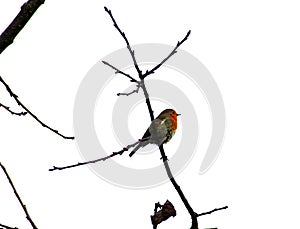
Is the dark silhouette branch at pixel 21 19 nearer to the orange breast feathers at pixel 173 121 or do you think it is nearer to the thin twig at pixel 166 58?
the thin twig at pixel 166 58

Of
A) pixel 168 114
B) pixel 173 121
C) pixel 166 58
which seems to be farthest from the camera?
pixel 168 114

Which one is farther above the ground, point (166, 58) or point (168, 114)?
point (168, 114)

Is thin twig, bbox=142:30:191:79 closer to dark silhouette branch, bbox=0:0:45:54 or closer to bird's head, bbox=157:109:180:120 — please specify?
dark silhouette branch, bbox=0:0:45:54

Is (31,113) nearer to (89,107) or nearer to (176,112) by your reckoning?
(89,107)

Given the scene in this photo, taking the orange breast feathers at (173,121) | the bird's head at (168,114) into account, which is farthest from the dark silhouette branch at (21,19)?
the bird's head at (168,114)

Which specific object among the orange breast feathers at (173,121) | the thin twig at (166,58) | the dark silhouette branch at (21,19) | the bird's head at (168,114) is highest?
the bird's head at (168,114)

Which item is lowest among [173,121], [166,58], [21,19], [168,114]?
[21,19]

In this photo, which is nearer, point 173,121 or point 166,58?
point 166,58

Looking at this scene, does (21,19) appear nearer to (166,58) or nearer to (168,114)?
(166,58)

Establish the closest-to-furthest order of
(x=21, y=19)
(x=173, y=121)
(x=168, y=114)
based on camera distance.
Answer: (x=21, y=19) → (x=173, y=121) → (x=168, y=114)

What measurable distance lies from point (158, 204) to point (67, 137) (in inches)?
33.9

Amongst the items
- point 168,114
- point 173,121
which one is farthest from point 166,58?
point 168,114

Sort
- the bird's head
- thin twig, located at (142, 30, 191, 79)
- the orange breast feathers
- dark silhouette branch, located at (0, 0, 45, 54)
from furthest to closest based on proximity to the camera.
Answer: the bird's head < the orange breast feathers < thin twig, located at (142, 30, 191, 79) < dark silhouette branch, located at (0, 0, 45, 54)

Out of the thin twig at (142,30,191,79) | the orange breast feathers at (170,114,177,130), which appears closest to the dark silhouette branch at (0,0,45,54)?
the thin twig at (142,30,191,79)
